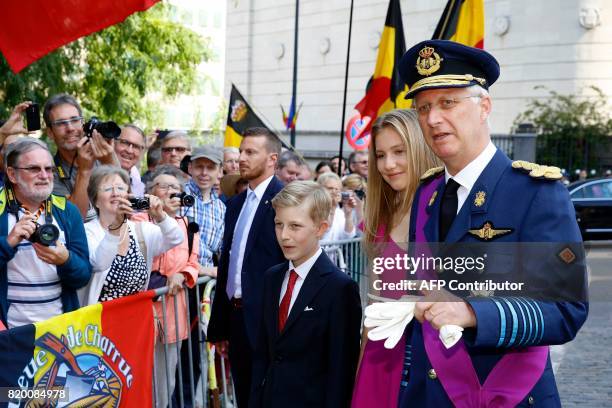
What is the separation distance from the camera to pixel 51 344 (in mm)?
4332

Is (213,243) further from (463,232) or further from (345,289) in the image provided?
(463,232)

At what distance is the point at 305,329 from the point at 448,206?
1.51m

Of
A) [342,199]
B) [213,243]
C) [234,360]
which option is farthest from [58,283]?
[342,199]

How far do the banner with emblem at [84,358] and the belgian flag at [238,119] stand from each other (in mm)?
6935

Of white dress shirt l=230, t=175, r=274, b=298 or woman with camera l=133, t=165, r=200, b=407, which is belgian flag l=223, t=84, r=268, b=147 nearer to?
woman with camera l=133, t=165, r=200, b=407

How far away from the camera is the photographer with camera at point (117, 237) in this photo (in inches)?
208

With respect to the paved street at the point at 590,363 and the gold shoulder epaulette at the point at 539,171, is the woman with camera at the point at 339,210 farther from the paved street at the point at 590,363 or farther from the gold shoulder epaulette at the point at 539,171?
the gold shoulder epaulette at the point at 539,171

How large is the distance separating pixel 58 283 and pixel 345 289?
179 cm

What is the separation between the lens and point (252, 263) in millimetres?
5379

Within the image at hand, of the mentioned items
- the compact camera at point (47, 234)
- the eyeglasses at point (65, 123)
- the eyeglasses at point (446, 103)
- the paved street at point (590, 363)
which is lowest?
the paved street at point (590, 363)

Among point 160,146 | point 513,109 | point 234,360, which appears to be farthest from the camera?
point 513,109

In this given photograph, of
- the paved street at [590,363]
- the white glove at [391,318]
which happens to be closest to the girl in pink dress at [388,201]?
the white glove at [391,318]

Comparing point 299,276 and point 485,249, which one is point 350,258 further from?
point 485,249

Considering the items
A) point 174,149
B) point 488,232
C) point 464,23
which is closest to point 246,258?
point 488,232
